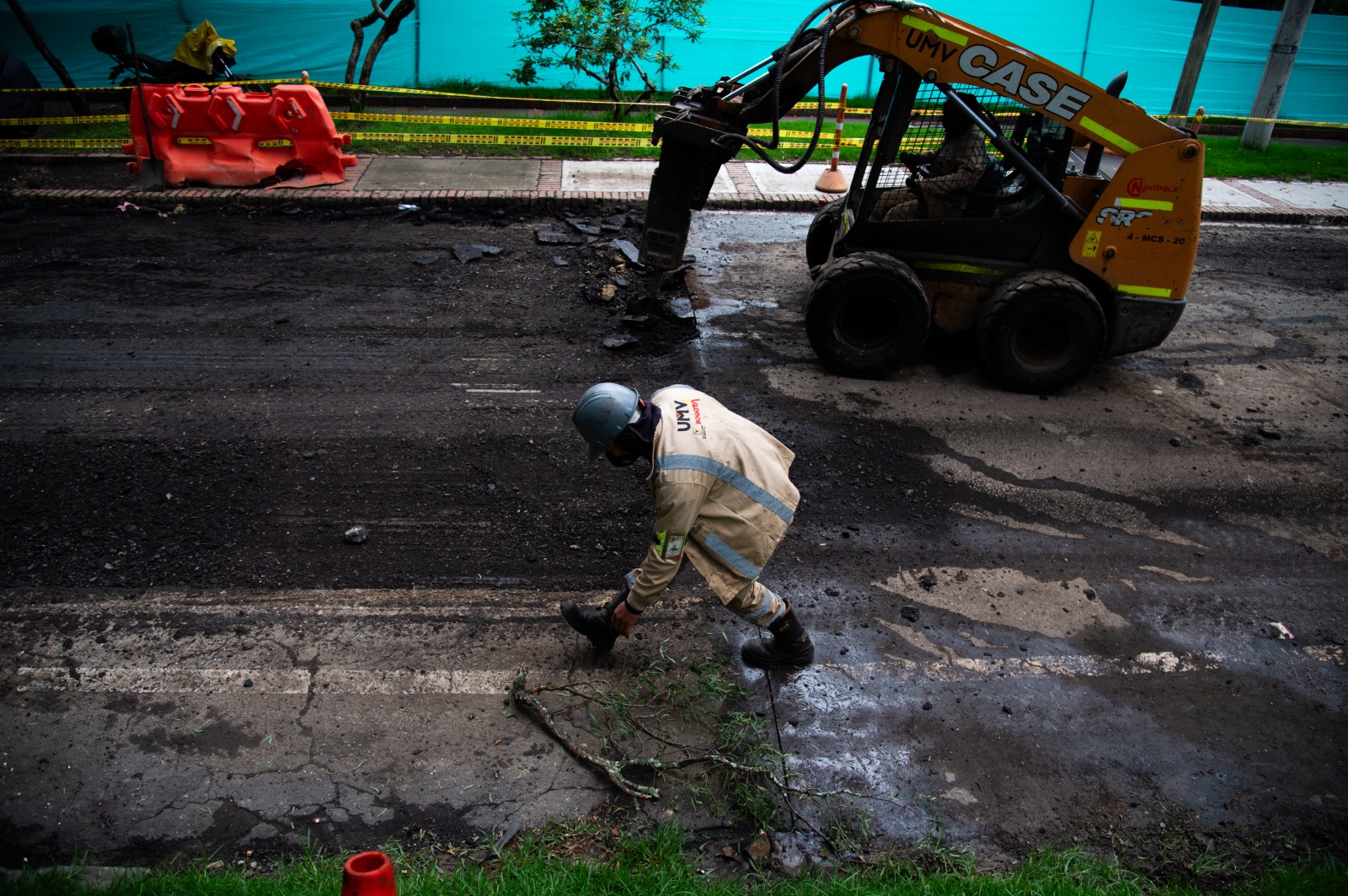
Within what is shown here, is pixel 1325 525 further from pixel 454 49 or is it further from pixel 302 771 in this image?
pixel 454 49

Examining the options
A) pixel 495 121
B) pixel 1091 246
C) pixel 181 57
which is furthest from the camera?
pixel 495 121

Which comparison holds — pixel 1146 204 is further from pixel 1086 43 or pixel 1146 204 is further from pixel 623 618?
pixel 1086 43

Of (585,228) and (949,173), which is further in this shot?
(585,228)

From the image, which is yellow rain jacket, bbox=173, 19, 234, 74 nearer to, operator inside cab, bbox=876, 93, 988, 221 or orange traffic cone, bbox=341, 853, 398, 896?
operator inside cab, bbox=876, 93, 988, 221

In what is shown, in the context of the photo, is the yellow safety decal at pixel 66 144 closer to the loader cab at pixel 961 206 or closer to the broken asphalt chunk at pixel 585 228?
the broken asphalt chunk at pixel 585 228

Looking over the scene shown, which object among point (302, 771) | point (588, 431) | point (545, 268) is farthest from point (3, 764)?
point (545, 268)

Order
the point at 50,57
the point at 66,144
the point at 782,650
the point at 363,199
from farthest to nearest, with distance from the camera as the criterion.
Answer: the point at 50,57
the point at 66,144
the point at 363,199
the point at 782,650

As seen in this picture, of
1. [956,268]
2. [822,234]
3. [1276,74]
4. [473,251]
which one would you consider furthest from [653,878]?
[1276,74]

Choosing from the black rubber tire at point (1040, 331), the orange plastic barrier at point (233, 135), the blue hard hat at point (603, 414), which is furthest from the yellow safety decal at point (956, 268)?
the orange plastic barrier at point (233, 135)

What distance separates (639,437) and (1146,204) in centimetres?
494

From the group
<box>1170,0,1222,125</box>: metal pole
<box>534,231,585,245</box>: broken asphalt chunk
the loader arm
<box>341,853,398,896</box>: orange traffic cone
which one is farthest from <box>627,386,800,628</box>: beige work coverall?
<box>1170,0,1222,125</box>: metal pole

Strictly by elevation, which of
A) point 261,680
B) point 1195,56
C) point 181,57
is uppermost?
point 1195,56

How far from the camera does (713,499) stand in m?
3.84

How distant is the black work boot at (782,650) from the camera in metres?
4.26
